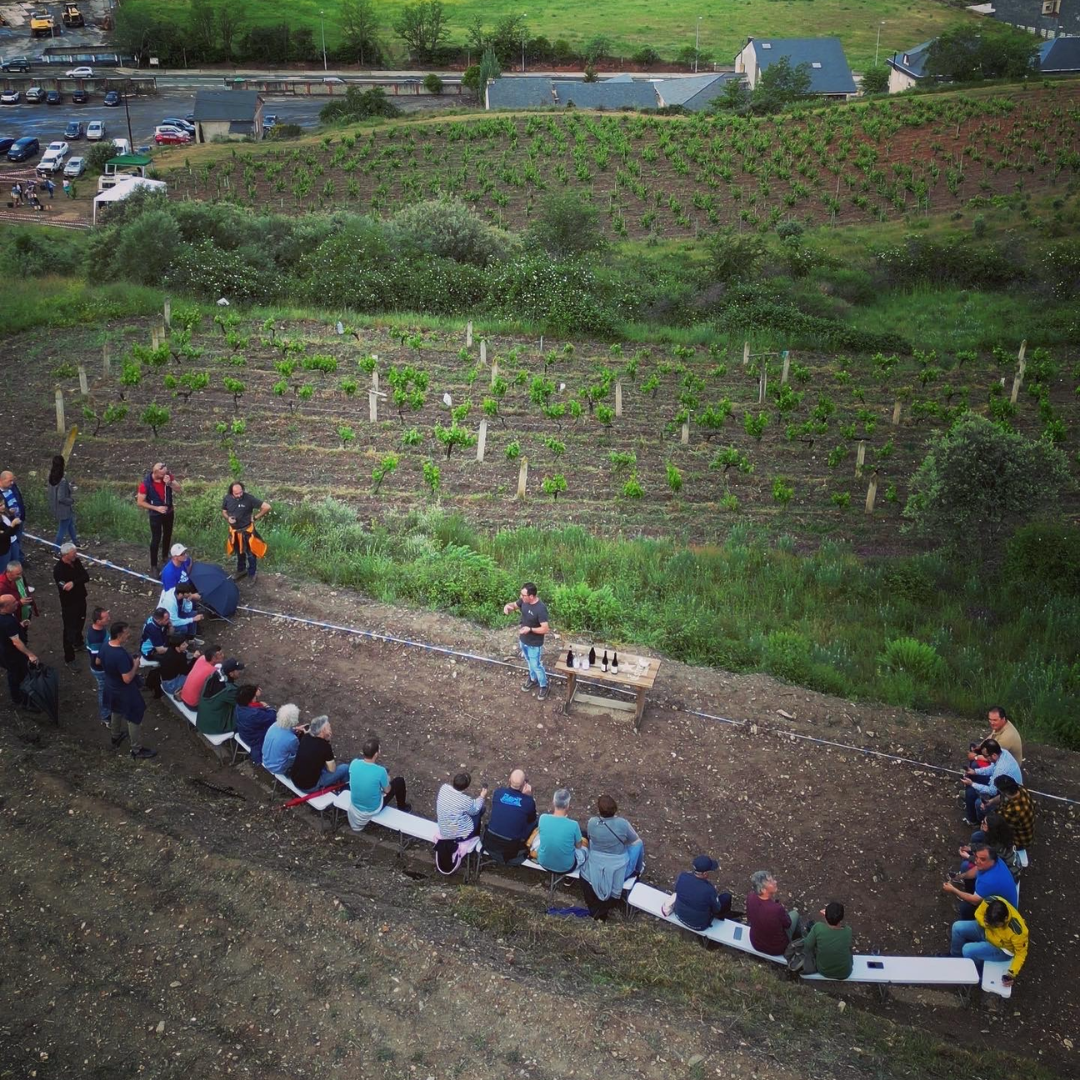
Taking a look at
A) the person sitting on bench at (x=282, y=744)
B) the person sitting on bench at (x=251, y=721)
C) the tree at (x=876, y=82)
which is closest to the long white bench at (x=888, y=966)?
the person sitting on bench at (x=282, y=744)

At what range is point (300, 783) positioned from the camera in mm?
9352

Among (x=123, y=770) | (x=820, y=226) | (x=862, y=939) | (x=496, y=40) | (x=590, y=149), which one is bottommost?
(x=862, y=939)

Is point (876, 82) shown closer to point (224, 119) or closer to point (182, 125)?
point (224, 119)

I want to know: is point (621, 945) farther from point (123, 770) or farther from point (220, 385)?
point (220, 385)

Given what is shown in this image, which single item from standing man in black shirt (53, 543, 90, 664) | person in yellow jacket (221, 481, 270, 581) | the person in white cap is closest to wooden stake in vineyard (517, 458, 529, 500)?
person in yellow jacket (221, 481, 270, 581)

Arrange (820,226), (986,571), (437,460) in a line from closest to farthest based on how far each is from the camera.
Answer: (986,571) < (437,460) < (820,226)

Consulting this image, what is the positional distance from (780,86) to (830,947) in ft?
217

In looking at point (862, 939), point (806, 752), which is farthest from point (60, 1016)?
point (806, 752)

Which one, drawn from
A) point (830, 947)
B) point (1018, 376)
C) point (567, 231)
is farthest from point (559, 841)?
point (567, 231)

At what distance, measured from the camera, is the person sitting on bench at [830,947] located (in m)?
7.89

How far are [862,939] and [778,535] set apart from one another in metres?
9.88

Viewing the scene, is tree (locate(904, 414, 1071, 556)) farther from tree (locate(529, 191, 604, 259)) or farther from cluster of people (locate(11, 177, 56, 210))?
cluster of people (locate(11, 177, 56, 210))

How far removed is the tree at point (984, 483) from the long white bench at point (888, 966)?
30.4 ft

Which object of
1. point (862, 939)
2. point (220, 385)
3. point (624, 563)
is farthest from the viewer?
point (220, 385)
